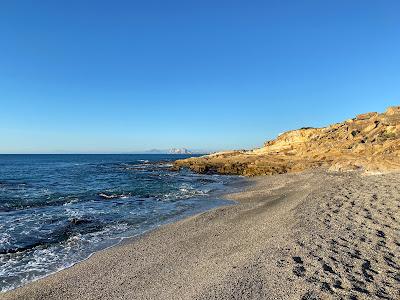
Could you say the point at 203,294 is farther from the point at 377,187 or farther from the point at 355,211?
the point at 377,187

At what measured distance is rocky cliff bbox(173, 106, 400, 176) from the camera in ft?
119

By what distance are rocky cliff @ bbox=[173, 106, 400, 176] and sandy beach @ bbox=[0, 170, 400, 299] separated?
1927cm

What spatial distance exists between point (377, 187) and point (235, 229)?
10.8 metres

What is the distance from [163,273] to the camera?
1044 centimetres

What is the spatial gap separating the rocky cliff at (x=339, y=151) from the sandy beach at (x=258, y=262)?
1927cm

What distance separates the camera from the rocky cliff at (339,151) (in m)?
36.3

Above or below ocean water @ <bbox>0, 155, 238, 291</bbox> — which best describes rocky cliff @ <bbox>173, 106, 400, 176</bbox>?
above

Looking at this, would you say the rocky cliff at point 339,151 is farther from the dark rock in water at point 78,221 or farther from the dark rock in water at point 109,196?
the dark rock in water at point 78,221

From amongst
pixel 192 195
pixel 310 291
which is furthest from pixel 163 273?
pixel 192 195

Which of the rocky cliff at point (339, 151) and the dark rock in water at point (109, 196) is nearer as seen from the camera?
the dark rock in water at point (109, 196)

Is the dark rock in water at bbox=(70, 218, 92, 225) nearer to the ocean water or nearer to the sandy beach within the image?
the ocean water

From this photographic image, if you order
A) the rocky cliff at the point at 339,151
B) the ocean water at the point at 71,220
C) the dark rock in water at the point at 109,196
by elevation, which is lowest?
the ocean water at the point at 71,220

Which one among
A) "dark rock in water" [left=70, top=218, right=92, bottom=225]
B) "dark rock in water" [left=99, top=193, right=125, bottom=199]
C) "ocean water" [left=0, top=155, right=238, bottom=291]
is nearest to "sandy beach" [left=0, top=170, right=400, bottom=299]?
"ocean water" [left=0, top=155, right=238, bottom=291]

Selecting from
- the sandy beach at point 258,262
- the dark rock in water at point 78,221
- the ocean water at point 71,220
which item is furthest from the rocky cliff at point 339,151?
the dark rock in water at point 78,221
